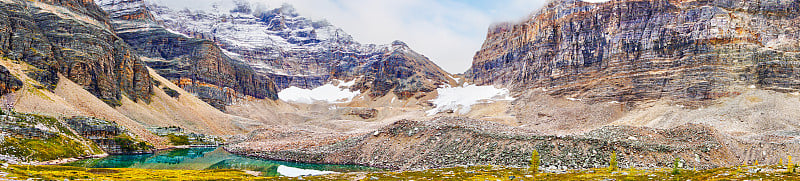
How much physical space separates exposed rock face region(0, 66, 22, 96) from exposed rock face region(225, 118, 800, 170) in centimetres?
7874

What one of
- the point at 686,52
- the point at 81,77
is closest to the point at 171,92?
the point at 81,77

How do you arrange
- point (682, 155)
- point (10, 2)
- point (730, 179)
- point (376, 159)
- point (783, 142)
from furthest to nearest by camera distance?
point (10, 2) → point (376, 159) → point (783, 142) → point (682, 155) → point (730, 179)

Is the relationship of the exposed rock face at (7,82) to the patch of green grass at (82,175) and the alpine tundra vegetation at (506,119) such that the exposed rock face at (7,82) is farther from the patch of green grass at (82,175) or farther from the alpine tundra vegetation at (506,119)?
the patch of green grass at (82,175)

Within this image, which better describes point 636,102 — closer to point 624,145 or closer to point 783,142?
point 783,142

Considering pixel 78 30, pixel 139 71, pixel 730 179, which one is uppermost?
pixel 78 30

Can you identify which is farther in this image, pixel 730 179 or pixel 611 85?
pixel 611 85

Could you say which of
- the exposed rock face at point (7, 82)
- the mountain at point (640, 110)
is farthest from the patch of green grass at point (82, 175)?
the exposed rock face at point (7, 82)

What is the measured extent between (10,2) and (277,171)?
451ft

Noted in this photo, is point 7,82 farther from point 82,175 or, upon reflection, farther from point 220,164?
point 82,175

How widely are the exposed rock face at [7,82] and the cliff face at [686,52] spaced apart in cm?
17481

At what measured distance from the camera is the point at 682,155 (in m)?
56.6

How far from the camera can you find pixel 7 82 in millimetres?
111500

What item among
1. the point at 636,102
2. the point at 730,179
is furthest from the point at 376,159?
the point at 636,102

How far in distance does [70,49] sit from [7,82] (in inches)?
1736
